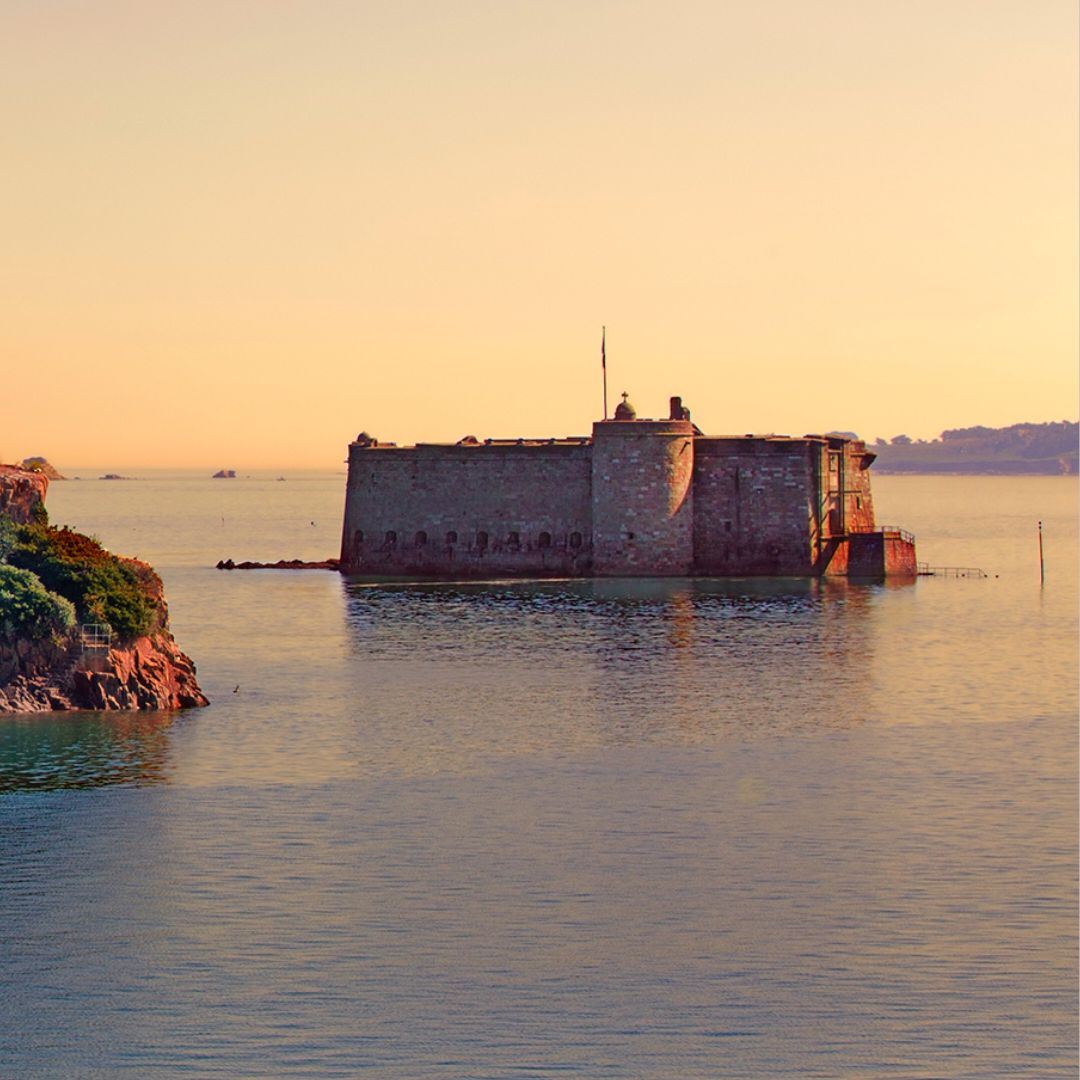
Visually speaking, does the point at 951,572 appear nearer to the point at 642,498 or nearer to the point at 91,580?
the point at 642,498

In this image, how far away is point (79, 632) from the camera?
150 ft

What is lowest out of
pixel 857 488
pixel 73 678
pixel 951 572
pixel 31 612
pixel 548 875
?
pixel 548 875

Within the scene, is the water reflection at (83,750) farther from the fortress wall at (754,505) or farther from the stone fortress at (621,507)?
the fortress wall at (754,505)

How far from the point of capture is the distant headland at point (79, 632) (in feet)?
148

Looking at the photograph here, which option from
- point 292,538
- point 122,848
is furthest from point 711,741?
point 292,538

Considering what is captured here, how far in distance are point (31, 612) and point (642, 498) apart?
1904 inches

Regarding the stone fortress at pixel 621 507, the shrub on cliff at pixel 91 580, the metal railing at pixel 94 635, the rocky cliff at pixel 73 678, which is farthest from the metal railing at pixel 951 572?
the metal railing at pixel 94 635

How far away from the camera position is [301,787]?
1517 inches

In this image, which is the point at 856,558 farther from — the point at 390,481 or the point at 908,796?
the point at 908,796

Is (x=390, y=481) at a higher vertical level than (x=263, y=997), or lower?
higher

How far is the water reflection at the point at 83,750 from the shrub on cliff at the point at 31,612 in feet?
6.99

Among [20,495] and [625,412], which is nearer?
[20,495]

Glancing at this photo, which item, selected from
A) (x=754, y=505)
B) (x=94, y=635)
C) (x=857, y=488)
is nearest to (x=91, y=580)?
(x=94, y=635)

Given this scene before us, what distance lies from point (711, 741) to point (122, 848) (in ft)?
56.9
